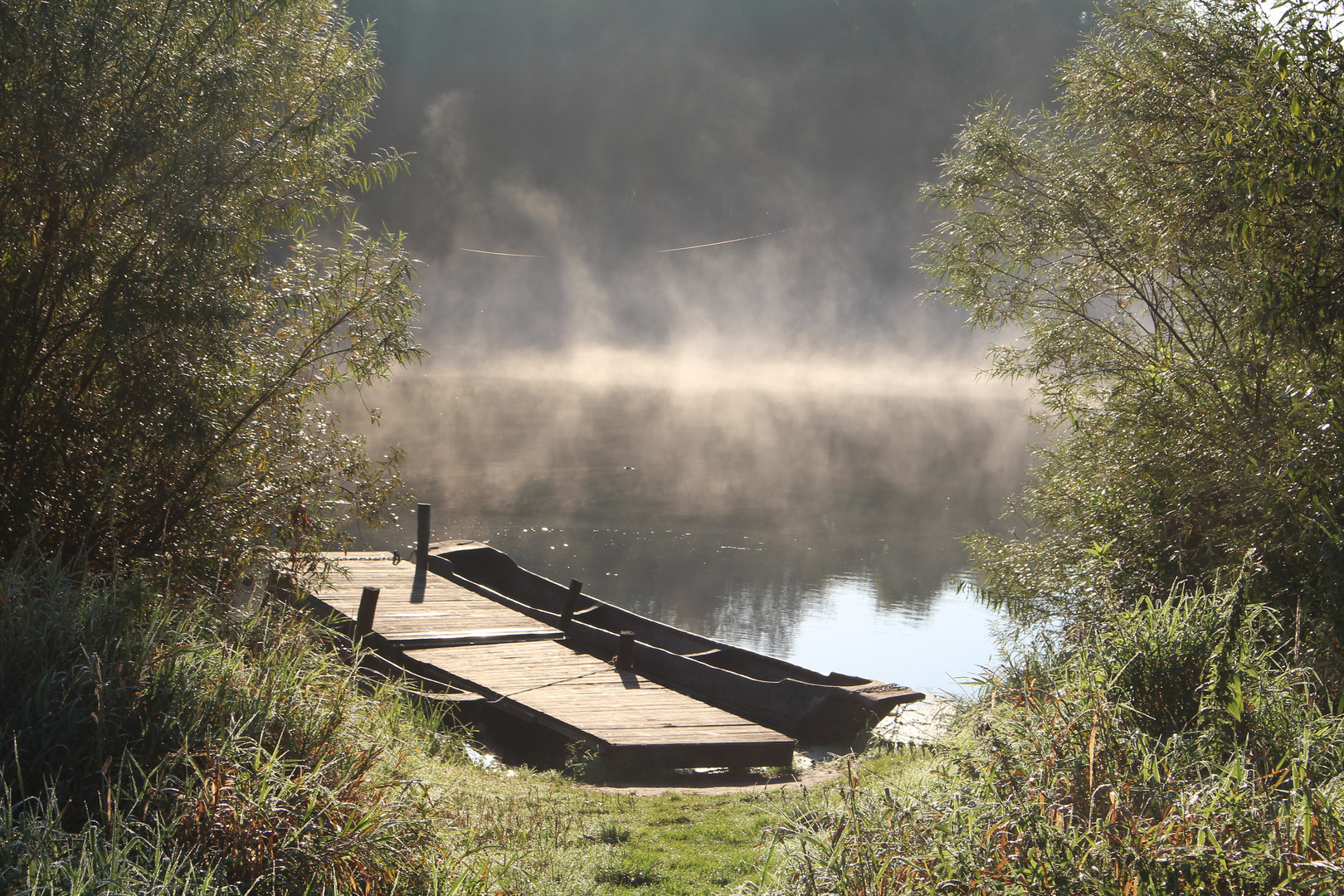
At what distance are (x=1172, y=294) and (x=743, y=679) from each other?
521cm

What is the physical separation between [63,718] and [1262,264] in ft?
19.5

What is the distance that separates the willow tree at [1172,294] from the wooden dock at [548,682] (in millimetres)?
2824

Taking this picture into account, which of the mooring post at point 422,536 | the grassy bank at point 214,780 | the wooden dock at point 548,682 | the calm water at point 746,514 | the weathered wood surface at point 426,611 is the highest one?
the calm water at point 746,514

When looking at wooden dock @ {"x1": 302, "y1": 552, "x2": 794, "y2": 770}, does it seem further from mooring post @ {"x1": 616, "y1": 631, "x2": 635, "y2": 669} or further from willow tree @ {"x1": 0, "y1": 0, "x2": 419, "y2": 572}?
willow tree @ {"x1": 0, "y1": 0, "x2": 419, "y2": 572}

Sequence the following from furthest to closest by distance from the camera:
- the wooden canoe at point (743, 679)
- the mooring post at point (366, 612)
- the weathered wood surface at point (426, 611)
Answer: the weathered wood surface at point (426, 611), the mooring post at point (366, 612), the wooden canoe at point (743, 679)

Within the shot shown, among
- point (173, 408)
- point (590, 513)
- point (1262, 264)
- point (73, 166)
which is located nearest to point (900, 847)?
point (1262, 264)

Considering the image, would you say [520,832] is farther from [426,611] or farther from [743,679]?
[426,611]

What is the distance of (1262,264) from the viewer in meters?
5.18

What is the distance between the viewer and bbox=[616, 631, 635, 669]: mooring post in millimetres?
9984

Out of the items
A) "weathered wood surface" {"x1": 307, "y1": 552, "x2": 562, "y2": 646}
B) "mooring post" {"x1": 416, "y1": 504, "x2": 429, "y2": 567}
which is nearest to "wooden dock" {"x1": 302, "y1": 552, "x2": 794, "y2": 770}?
"weathered wood surface" {"x1": 307, "y1": 552, "x2": 562, "y2": 646}

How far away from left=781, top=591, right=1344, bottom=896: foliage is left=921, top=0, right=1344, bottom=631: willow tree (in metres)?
1.01

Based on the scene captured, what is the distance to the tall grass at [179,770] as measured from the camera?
3010 mm

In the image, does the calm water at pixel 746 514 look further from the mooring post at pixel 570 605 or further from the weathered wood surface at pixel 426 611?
the mooring post at pixel 570 605

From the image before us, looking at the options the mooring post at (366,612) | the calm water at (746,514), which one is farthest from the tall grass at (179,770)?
the mooring post at (366,612)
